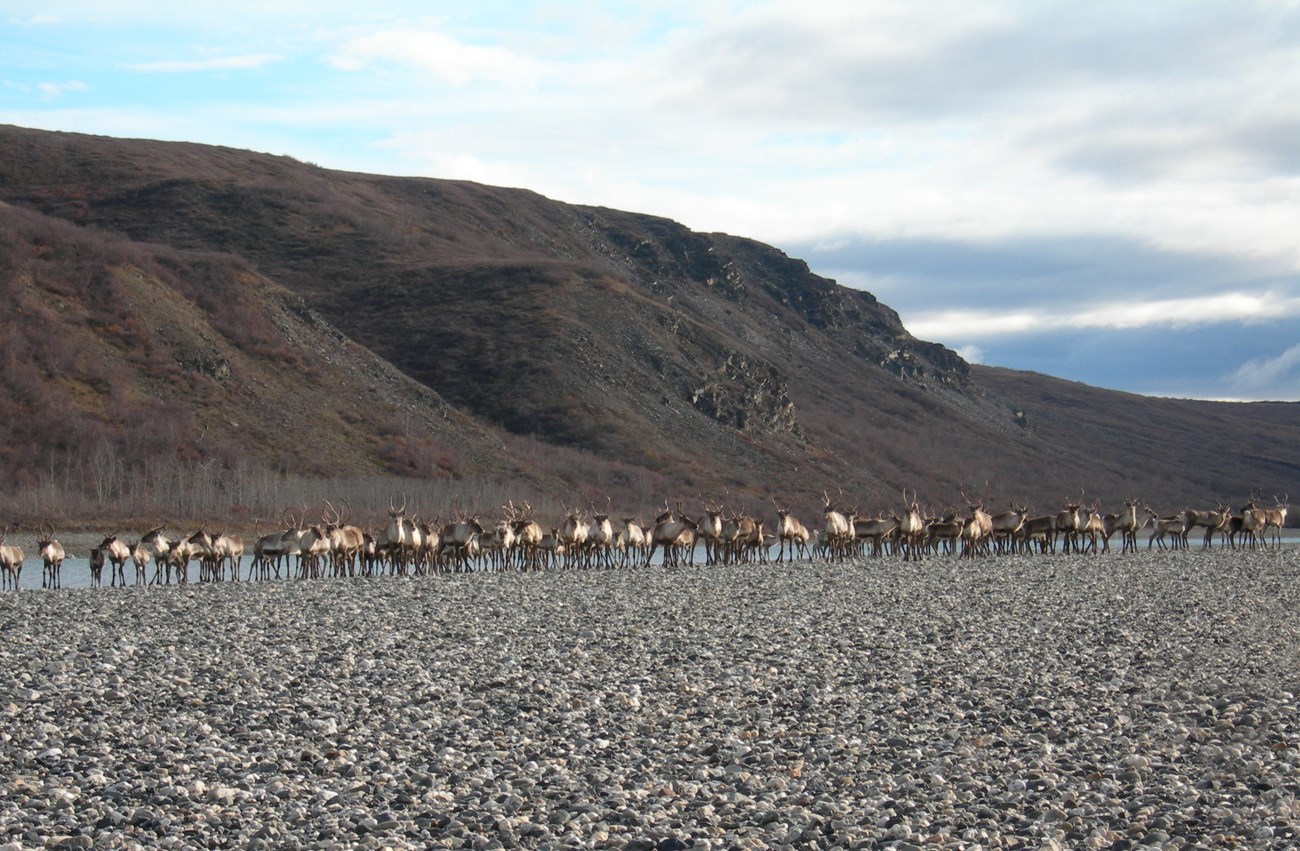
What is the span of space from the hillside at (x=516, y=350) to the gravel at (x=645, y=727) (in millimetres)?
49623

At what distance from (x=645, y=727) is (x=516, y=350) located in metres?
87.9

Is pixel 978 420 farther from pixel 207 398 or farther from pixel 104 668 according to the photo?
pixel 104 668

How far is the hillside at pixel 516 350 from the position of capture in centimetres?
7844

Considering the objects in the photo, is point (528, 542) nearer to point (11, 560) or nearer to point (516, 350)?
point (11, 560)

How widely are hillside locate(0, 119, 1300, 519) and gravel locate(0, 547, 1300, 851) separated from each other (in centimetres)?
4962

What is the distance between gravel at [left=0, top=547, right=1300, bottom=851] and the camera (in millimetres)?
10977

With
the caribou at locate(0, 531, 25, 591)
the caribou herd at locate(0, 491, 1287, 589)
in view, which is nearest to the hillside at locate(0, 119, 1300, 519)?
the caribou herd at locate(0, 491, 1287, 589)

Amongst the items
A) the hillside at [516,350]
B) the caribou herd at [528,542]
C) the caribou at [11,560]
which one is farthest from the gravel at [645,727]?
the hillside at [516,350]

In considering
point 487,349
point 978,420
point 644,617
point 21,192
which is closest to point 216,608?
point 644,617

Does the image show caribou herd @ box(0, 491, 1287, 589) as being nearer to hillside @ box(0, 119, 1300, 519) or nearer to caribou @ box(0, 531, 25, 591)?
caribou @ box(0, 531, 25, 591)

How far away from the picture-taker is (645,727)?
48.2ft

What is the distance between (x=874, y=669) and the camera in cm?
1845

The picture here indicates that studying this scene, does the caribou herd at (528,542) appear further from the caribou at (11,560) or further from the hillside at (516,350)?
the hillside at (516,350)

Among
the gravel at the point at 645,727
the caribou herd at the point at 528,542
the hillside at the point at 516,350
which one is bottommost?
the gravel at the point at 645,727
